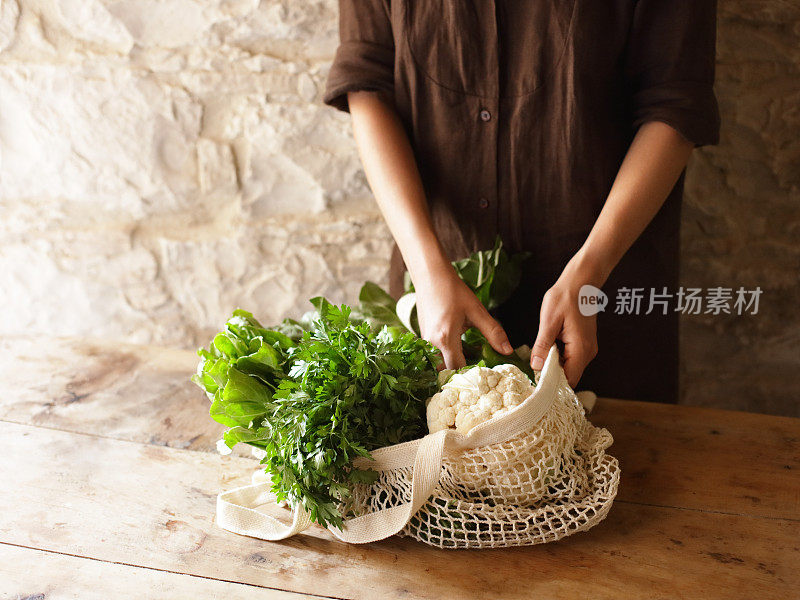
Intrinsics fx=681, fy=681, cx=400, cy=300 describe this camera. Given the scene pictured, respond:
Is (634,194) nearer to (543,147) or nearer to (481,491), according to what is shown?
(543,147)

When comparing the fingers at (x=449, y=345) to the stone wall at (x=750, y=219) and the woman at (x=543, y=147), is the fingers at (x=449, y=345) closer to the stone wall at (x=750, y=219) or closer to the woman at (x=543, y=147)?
the woman at (x=543, y=147)

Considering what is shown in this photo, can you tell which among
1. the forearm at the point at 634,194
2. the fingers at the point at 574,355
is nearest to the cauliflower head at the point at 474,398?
the fingers at the point at 574,355

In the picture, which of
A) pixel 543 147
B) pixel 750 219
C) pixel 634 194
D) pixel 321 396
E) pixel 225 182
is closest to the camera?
pixel 321 396

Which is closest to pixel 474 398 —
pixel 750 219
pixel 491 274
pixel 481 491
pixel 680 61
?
pixel 481 491

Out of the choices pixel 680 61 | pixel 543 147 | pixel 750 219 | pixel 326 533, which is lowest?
pixel 326 533

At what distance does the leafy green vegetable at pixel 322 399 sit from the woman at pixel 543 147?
15 cm

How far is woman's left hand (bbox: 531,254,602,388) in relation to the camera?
1029 mm

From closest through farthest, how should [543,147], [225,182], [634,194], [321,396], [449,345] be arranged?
[321,396] → [449,345] → [634,194] → [543,147] → [225,182]

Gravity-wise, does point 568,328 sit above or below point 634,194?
below

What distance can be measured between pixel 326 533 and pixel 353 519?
69 millimetres

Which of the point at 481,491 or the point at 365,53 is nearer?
the point at 481,491

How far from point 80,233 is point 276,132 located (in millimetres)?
611

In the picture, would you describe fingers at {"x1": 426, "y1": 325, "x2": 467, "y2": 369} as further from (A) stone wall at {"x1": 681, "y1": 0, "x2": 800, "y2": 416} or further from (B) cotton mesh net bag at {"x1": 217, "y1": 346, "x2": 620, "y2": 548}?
(A) stone wall at {"x1": 681, "y1": 0, "x2": 800, "y2": 416}

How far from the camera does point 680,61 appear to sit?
1154 millimetres
